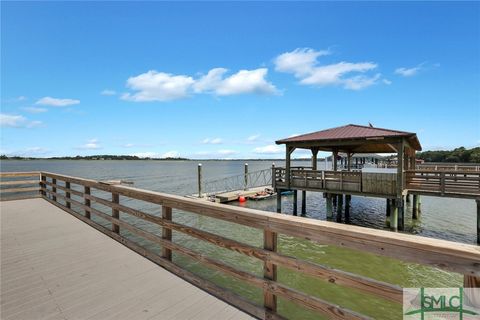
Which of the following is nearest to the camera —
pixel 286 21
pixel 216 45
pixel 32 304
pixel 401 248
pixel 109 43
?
pixel 401 248

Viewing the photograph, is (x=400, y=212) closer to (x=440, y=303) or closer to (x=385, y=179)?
(x=385, y=179)

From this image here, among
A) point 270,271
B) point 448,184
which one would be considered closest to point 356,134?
point 448,184

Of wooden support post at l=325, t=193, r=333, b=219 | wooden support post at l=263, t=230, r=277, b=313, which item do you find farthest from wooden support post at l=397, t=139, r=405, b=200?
wooden support post at l=263, t=230, r=277, b=313

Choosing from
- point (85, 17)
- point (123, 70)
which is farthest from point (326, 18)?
point (123, 70)

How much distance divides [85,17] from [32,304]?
992 centimetres

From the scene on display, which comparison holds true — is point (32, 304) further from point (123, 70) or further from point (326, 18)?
point (123, 70)

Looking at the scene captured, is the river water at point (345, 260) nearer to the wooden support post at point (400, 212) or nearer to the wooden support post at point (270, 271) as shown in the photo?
the wooden support post at point (400, 212)


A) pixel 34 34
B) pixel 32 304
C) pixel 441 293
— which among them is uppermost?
pixel 34 34

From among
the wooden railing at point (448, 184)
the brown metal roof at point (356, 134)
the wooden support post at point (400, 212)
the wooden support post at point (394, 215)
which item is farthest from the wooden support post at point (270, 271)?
the wooden railing at point (448, 184)

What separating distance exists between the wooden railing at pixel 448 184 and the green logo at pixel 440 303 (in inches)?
423

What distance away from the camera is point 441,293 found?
1.79 metres

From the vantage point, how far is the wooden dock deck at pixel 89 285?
258 centimetres

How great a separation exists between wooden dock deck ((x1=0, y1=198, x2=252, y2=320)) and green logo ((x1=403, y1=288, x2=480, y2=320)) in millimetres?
1391

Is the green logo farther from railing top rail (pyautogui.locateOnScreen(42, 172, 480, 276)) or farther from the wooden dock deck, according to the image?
the wooden dock deck
